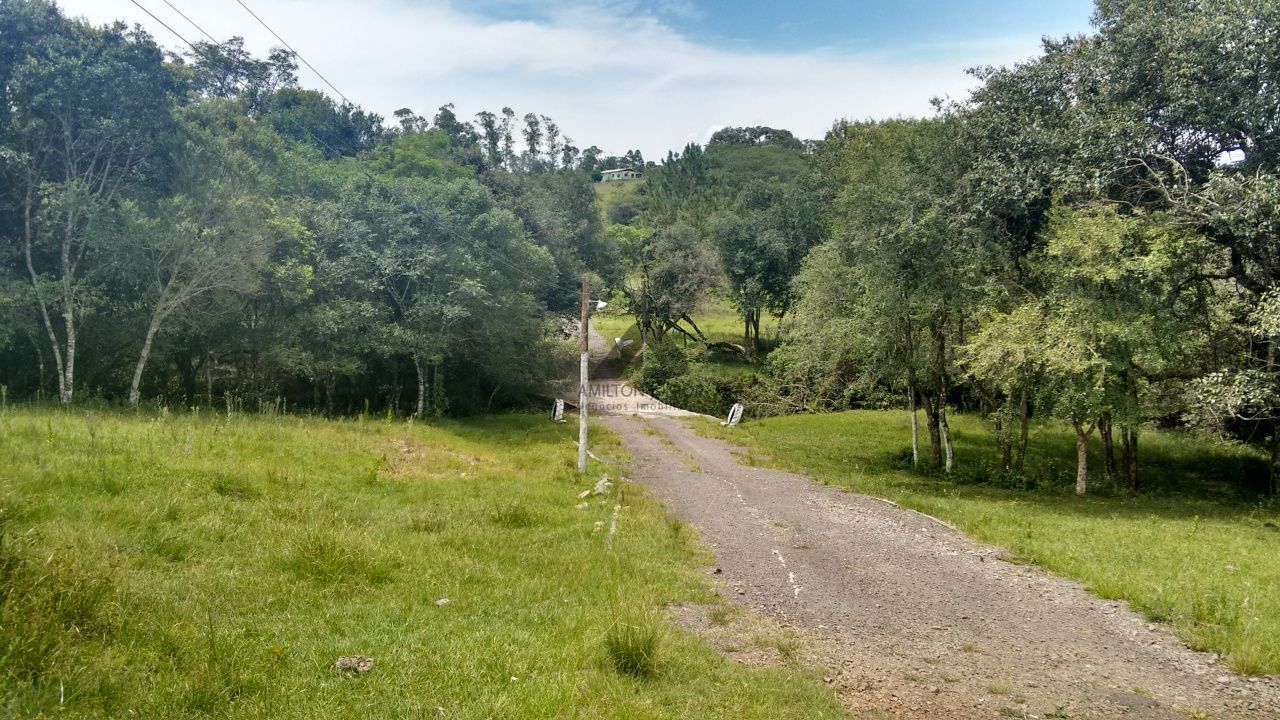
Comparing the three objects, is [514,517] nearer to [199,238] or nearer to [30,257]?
[199,238]

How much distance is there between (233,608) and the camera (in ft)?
21.0

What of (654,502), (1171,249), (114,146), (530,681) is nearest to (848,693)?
(530,681)

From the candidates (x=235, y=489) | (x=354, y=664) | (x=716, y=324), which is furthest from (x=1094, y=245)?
(x=716, y=324)

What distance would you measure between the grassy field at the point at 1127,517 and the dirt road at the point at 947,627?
0.56 metres

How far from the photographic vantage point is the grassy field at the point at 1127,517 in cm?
853

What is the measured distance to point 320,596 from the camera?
279 inches

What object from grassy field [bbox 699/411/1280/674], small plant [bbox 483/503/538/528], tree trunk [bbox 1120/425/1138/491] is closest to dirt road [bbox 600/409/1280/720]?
grassy field [bbox 699/411/1280/674]

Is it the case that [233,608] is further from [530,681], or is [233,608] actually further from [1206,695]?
[1206,695]

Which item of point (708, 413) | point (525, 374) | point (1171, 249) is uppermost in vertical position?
point (1171, 249)

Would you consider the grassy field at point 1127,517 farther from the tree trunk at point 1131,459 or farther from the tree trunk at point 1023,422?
the tree trunk at point 1023,422

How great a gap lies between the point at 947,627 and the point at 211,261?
955 inches

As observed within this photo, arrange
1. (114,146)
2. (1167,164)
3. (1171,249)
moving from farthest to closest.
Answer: (114,146) → (1167,164) → (1171,249)

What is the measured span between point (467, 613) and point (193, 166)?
2324cm

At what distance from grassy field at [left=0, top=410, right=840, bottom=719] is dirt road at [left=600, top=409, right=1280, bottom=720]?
0.95m
